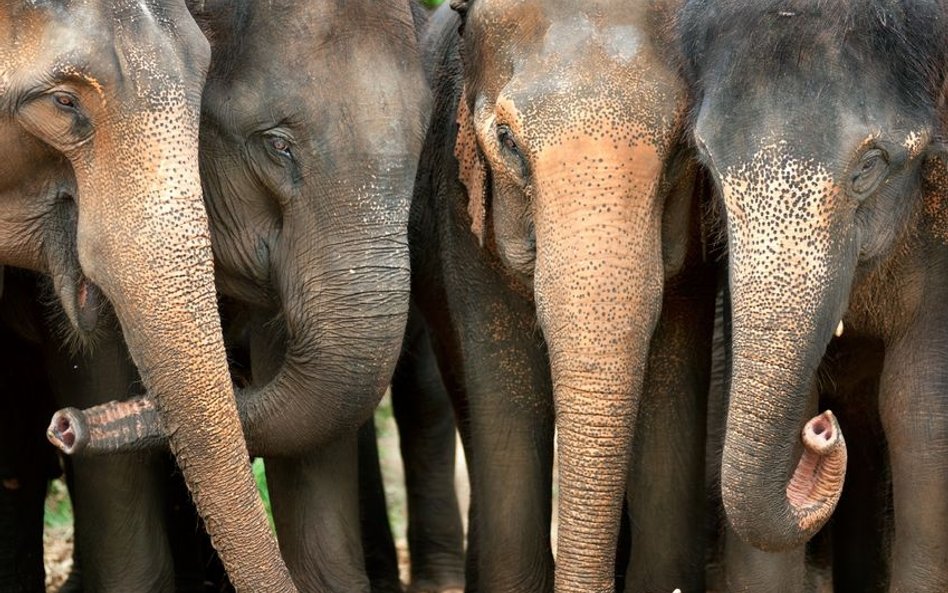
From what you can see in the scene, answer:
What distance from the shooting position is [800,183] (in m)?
4.10

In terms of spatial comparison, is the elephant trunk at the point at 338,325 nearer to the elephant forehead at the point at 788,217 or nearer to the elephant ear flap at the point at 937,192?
the elephant forehead at the point at 788,217

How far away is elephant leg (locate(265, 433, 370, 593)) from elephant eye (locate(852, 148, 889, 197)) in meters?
1.31

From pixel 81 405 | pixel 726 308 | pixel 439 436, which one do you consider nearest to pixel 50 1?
pixel 81 405

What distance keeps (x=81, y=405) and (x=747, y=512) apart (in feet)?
5.19

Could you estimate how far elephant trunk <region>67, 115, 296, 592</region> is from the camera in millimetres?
3900

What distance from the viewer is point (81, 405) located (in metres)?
4.99

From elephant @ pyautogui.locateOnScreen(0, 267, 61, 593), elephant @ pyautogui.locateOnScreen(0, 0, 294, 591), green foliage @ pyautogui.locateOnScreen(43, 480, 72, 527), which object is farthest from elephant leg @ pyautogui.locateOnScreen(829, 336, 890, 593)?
green foliage @ pyautogui.locateOnScreen(43, 480, 72, 527)

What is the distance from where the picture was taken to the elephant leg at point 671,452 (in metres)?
4.97

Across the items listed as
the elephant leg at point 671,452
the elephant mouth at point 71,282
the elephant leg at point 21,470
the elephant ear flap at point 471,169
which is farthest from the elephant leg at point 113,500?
the elephant leg at point 671,452

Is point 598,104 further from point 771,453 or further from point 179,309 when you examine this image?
point 179,309

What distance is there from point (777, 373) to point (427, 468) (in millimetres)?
2420

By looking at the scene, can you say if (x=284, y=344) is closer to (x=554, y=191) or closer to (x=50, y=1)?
(x=554, y=191)

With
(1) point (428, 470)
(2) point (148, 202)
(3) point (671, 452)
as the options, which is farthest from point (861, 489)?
(2) point (148, 202)

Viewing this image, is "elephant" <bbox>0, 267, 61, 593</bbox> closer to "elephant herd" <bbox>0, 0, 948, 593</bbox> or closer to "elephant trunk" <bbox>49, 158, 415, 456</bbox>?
"elephant herd" <bbox>0, 0, 948, 593</bbox>
